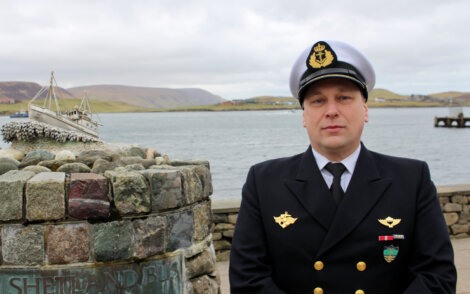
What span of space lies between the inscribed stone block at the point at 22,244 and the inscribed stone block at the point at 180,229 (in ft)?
2.78

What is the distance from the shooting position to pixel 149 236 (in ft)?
11.3

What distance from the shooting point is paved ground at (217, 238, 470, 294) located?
210 inches

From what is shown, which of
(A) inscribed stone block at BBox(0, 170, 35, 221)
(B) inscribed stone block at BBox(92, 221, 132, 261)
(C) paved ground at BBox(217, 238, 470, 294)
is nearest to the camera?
(A) inscribed stone block at BBox(0, 170, 35, 221)

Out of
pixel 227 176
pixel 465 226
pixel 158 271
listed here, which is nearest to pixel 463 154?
pixel 227 176

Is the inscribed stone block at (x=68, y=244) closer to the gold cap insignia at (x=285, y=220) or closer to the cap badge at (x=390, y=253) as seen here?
the gold cap insignia at (x=285, y=220)

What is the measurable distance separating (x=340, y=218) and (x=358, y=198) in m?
0.11

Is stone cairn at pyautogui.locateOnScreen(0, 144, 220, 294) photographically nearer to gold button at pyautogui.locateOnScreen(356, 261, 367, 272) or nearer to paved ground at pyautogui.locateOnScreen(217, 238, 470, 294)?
gold button at pyautogui.locateOnScreen(356, 261, 367, 272)

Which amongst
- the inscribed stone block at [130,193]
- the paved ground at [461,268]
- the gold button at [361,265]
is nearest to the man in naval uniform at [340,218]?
the gold button at [361,265]

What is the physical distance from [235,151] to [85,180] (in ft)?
128

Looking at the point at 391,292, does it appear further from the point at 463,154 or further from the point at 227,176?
the point at 463,154

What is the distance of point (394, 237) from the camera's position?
1946mm

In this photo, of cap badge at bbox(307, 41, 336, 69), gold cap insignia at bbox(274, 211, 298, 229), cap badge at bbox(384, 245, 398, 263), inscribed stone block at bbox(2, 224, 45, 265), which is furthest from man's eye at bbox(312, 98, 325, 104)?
inscribed stone block at bbox(2, 224, 45, 265)

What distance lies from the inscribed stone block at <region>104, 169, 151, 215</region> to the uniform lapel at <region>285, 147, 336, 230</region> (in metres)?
1.56

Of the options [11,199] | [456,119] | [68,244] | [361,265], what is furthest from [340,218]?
[456,119]
